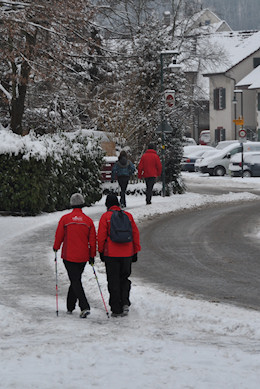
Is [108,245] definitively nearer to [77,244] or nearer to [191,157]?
[77,244]

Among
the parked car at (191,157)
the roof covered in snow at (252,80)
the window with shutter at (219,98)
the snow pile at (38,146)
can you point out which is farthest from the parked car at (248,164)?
the window with shutter at (219,98)

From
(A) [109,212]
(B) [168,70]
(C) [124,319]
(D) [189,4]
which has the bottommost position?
(C) [124,319]

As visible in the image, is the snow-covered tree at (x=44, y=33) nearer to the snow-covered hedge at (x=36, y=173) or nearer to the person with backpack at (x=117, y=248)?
the snow-covered hedge at (x=36, y=173)

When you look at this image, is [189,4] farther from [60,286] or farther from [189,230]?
[60,286]

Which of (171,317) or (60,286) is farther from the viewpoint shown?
(60,286)

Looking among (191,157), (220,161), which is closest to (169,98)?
(220,161)

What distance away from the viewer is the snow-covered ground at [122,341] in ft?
21.7

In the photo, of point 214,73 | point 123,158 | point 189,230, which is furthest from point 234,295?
point 214,73

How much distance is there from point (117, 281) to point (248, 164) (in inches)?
1333

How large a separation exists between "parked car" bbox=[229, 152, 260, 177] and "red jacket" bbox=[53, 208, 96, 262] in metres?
33.7

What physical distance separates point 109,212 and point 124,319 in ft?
4.18

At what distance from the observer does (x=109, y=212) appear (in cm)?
981

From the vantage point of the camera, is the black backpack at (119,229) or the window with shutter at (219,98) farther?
the window with shutter at (219,98)

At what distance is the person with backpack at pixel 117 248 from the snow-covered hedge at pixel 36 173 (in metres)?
11.6
